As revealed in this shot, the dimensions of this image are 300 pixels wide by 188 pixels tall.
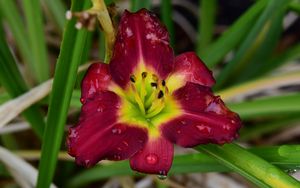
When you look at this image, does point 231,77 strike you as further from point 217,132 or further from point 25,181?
point 217,132

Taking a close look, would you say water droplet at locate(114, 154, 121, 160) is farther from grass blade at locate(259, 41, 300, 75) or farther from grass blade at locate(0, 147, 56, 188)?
grass blade at locate(259, 41, 300, 75)

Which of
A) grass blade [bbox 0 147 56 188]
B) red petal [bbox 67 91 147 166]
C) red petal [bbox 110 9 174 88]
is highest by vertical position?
red petal [bbox 110 9 174 88]

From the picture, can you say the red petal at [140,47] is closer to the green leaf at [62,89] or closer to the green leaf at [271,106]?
the green leaf at [62,89]

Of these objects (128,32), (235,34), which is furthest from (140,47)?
(235,34)

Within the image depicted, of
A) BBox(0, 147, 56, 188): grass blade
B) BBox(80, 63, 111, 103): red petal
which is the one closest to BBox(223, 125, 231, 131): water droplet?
BBox(80, 63, 111, 103): red petal

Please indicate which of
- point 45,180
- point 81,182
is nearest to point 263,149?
point 45,180
